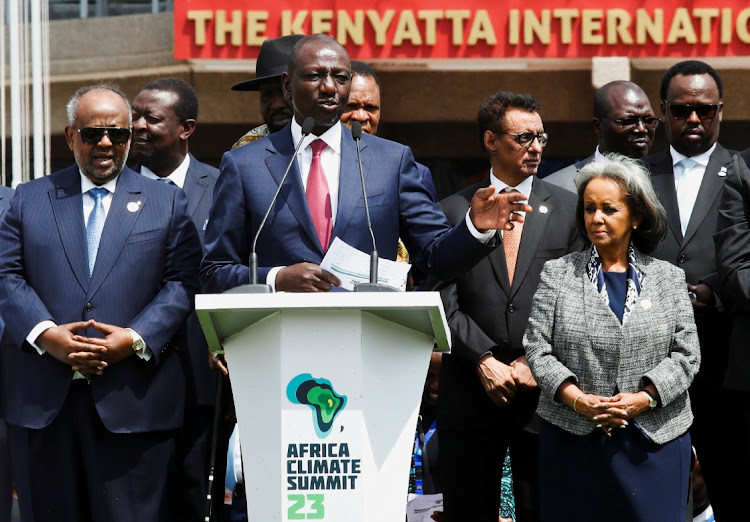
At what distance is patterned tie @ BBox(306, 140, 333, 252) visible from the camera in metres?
4.27

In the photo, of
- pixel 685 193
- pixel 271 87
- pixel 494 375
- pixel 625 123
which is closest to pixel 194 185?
pixel 271 87

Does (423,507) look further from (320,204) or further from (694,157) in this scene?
(694,157)

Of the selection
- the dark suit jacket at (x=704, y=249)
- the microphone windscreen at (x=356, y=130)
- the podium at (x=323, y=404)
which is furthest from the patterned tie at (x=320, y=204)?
the dark suit jacket at (x=704, y=249)

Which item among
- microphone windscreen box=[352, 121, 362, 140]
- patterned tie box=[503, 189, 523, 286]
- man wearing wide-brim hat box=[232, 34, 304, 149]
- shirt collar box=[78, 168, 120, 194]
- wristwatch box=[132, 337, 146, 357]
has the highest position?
man wearing wide-brim hat box=[232, 34, 304, 149]

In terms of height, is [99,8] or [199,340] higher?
[99,8]

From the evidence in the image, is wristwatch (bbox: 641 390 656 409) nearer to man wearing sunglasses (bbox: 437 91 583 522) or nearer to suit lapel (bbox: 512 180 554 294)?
man wearing sunglasses (bbox: 437 91 583 522)

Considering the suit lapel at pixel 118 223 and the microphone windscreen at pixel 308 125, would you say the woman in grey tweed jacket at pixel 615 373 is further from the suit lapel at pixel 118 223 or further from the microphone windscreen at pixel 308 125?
the suit lapel at pixel 118 223

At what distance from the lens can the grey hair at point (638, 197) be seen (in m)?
4.76

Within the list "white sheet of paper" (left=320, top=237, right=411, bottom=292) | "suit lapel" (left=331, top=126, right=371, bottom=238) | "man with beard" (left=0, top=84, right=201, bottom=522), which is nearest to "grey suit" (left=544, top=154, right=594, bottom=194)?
"suit lapel" (left=331, top=126, right=371, bottom=238)

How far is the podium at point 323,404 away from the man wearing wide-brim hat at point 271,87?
221cm

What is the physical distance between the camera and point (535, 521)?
16.4 feet

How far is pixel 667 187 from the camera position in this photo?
532 cm

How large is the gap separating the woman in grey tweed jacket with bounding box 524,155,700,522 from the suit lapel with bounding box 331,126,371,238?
89 cm

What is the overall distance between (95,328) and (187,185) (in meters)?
1.28
